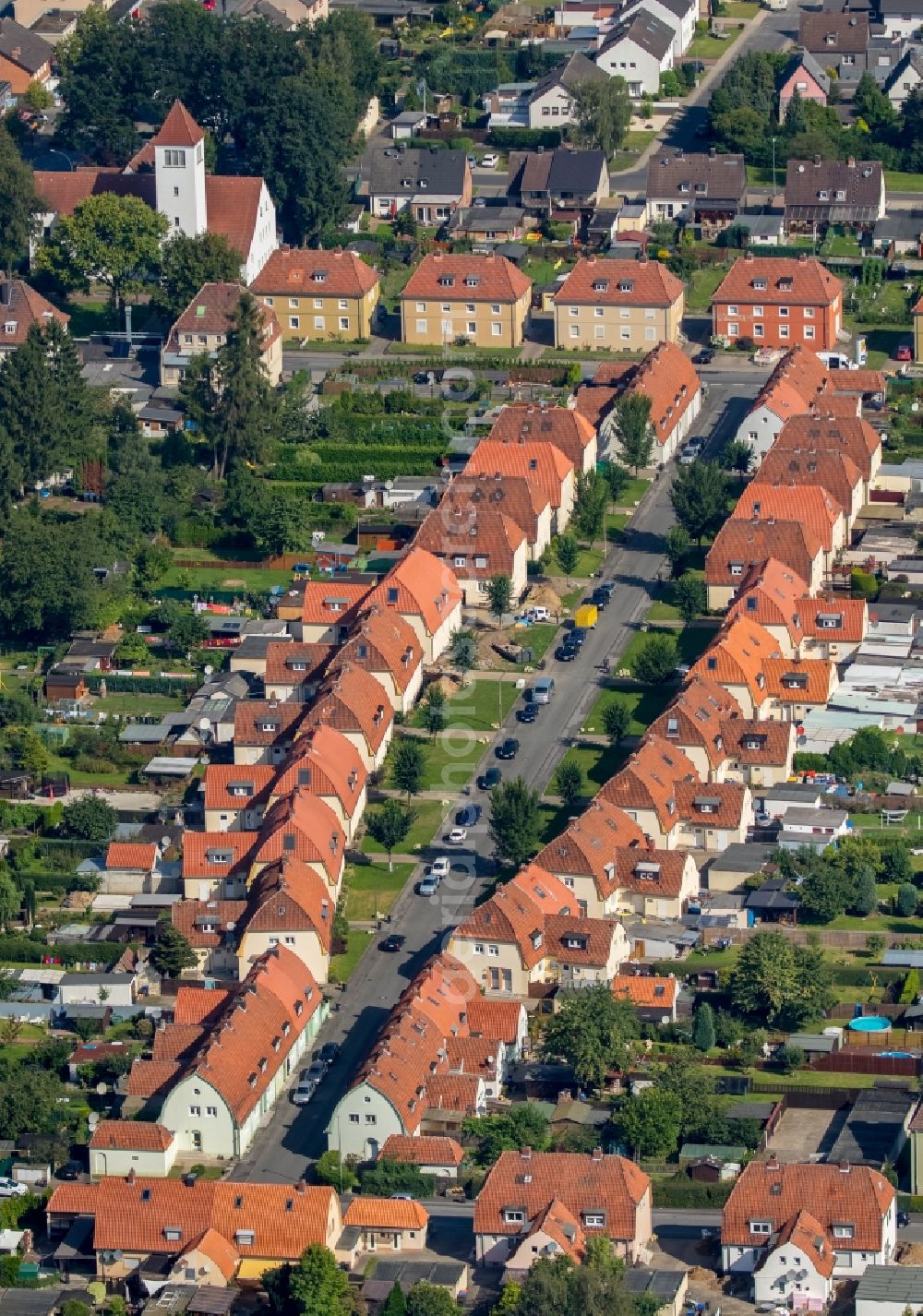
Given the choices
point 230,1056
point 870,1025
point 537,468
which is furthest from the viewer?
point 537,468

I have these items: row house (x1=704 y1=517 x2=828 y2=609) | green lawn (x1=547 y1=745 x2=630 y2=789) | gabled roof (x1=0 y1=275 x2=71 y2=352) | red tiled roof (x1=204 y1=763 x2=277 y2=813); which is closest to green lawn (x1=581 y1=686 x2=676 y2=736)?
green lawn (x1=547 y1=745 x2=630 y2=789)

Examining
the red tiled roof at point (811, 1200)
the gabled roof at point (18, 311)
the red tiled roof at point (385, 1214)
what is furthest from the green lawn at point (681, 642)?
the red tiled roof at point (385, 1214)

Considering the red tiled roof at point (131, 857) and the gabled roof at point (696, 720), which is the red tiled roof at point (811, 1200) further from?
the red tiled roof at point (131, 857)

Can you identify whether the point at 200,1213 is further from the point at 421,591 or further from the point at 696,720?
the point at 421,591

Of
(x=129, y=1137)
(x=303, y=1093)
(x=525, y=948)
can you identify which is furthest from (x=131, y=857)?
(x=129, y=1137)

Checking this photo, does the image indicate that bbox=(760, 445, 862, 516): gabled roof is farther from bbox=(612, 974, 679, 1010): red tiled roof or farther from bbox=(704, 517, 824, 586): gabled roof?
bbox=(612, 974, 679, 1010): red tiled roof

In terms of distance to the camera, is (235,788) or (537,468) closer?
(235,788)
